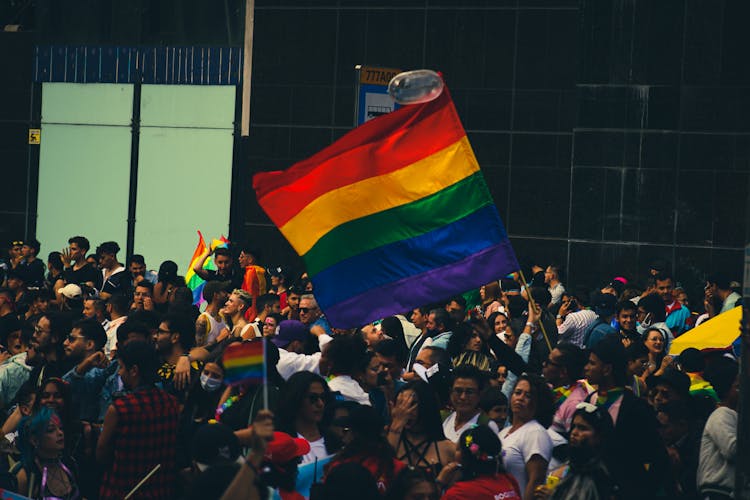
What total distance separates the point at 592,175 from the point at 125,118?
8.89 metres

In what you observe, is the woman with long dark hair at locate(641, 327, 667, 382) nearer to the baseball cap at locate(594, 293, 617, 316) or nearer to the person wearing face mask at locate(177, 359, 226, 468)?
the baseball cap at locate(594, 293, 617, 316)

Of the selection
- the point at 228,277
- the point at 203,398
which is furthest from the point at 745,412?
the point at 228,277

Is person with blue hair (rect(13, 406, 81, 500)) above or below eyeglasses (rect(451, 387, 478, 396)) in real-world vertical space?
below

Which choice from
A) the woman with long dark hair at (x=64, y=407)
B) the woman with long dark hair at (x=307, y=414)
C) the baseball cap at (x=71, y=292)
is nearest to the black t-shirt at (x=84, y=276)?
the baseball cap at (x=71, y=292)

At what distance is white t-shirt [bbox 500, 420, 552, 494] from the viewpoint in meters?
8.45

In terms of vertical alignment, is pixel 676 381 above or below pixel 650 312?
above

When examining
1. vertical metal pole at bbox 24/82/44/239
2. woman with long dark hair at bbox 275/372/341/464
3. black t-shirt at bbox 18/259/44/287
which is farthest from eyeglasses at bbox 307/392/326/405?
vertical metal pole at bbox 24/82/44/239

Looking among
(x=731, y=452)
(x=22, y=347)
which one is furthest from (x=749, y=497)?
(x=22, y=347)

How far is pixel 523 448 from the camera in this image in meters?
8.50

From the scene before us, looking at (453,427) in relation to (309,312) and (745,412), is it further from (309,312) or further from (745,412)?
(309,312)

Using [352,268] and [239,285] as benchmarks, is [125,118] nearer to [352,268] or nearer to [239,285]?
[239,285]

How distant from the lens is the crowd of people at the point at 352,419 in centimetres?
755

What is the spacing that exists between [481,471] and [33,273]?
11.6m

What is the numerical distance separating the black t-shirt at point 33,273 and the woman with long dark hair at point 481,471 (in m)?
10.4
